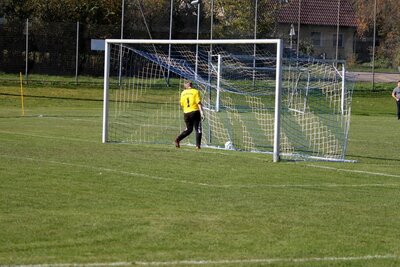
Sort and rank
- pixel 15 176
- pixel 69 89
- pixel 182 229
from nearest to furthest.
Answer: pixel 182 229
pixel 15 176
pixel 69 89

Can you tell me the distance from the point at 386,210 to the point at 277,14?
1648 inches

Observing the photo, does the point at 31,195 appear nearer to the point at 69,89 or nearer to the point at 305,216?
the point at 305,216

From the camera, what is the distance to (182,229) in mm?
11523

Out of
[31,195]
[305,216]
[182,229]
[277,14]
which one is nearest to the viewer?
[182,229]

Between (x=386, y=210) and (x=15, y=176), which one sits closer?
(x=386, y=210)

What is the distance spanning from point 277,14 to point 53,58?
520 inches

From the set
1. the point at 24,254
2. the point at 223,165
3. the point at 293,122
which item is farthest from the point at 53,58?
the point at 24,254

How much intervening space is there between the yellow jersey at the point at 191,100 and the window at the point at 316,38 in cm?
3287

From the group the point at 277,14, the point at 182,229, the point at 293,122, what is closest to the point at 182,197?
the point at 182,229

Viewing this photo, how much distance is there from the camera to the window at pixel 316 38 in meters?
55.7

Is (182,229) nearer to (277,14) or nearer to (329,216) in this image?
(329,216)

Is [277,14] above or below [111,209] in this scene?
above

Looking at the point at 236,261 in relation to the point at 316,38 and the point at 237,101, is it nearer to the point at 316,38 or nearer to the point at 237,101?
the point at 237,101

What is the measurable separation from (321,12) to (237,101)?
21778 mm
